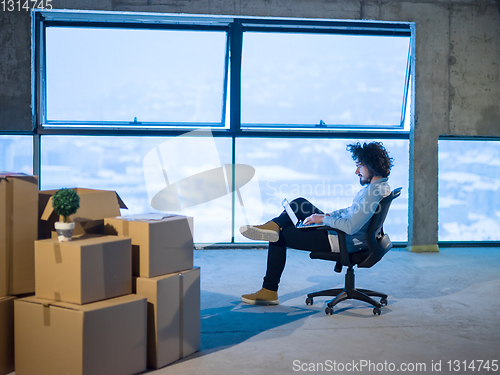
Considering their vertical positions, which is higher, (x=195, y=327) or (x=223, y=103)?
(x=223, y=103)

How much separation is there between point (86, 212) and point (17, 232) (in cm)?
32

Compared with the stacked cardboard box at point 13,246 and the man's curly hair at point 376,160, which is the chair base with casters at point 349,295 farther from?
the stacked cardboard box at point 13,246

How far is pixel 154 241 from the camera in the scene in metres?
2.24

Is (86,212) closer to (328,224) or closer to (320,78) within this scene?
(328,224)

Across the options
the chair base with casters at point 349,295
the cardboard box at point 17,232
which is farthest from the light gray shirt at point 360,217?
the cardboard box at point 17,232

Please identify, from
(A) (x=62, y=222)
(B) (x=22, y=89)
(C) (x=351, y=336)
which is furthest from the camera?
(B) (x=22, y=89)

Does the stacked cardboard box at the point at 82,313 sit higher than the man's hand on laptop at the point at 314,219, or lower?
lower

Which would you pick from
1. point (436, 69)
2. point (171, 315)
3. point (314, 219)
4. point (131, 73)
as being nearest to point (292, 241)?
point (314, 219)

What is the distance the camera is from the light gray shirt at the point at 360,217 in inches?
119

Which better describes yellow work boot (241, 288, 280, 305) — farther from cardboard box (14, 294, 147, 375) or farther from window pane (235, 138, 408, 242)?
window pane (235, 138, 408, 242)

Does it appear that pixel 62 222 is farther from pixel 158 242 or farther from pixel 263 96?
pixel 263 96

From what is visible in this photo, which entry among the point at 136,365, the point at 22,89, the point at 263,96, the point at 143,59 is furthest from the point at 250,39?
the point at 136,365

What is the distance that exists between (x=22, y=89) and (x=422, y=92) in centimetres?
455

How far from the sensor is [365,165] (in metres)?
3.25
